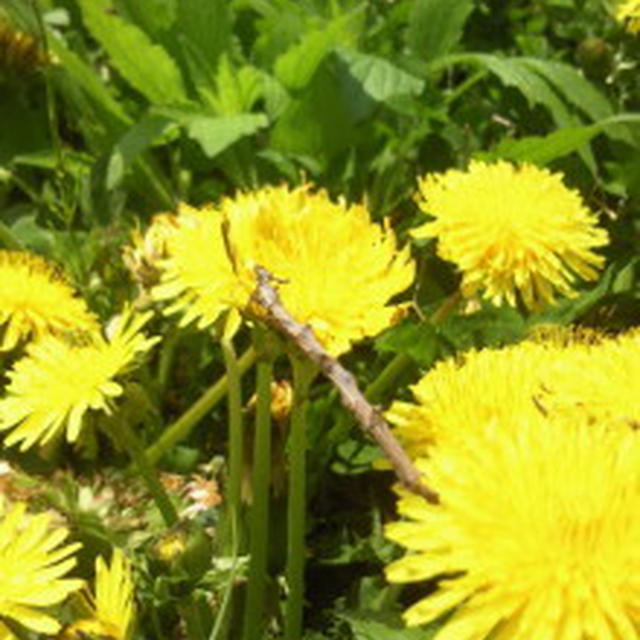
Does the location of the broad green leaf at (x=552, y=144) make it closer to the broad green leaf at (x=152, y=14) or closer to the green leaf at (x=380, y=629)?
the broad green leaf at (x=152, y=14)

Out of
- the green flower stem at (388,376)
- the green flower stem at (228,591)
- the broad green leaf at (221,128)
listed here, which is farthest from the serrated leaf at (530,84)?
the green flower stem at (228,591)

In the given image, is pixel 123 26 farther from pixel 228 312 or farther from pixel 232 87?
pixel 228 312

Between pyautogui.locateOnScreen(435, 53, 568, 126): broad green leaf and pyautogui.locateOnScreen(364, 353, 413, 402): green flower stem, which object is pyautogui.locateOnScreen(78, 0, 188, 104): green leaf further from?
pyautogui.locateOnScreen(364, 353, 413, 402): green flower stem

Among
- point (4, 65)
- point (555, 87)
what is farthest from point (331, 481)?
point (4, 65)

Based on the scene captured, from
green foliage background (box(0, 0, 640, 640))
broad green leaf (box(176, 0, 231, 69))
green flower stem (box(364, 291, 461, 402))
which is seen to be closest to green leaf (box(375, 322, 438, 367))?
green flower stem (box(364, 291, 461, 402))

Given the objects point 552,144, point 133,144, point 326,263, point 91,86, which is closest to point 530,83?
point 552,144
